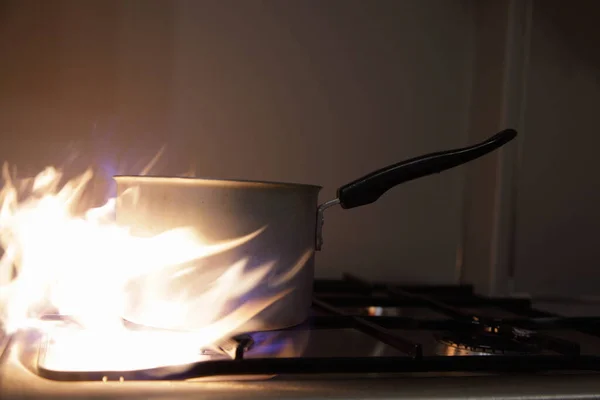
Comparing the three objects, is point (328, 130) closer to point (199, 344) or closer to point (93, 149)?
point (93, 149)

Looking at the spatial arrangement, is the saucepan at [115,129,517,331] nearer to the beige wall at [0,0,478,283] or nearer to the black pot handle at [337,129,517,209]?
the black pot handle at [337,129,517,209]

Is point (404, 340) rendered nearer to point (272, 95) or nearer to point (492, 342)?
point (492, 342)

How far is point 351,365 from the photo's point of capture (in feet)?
1.65

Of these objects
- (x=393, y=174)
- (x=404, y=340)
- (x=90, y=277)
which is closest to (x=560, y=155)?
(x=393, y=174)

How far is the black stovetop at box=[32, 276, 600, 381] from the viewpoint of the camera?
498 millimetres

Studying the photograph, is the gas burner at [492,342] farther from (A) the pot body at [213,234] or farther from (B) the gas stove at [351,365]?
(A) the pot body at [213,234]

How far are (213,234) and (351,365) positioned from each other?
169mm

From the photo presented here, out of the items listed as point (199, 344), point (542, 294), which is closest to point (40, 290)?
point (199, 344)

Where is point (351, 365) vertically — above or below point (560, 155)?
below

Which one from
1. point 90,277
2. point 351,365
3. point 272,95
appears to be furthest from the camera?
point 272,95

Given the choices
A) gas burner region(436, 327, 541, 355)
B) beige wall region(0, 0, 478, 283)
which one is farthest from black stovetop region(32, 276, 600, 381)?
beige wall region(0, 0, 478, 283)

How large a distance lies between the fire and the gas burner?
19 centimetres

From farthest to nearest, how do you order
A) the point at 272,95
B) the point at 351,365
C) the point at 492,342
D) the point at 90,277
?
the point at 272,95 < the point at 90,277 < the point at 492,342 < the point at 351,365

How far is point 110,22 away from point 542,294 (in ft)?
2.45
